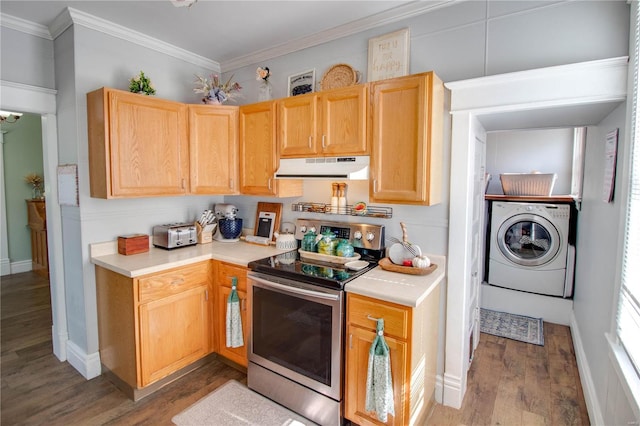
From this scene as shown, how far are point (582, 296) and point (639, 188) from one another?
1.86 meters

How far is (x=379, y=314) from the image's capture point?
6.07ft

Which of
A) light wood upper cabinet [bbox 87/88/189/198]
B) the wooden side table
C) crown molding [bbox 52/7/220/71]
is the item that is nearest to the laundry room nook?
light wood upper cabinet [bbox 87/88/189/198]

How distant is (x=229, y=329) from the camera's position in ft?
8.18

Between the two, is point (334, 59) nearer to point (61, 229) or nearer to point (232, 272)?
point (232, 272)

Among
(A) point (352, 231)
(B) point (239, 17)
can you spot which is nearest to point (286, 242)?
(A) point (352, 231)

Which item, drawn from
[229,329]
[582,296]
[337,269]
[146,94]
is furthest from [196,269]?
[582,296]

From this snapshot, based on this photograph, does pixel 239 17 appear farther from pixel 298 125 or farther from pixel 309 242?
pixel 309 242

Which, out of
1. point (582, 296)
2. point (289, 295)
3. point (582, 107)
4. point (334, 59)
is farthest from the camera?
point (582, 296)

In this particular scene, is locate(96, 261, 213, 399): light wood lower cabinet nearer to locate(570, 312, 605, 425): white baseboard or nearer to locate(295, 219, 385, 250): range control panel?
locate(295, 219, 385, 250): range control panel

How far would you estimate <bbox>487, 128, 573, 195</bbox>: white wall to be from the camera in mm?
4066

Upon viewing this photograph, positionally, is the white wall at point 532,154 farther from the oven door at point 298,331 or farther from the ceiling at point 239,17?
the oven door at point 298,331

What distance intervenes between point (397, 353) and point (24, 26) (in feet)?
11.4

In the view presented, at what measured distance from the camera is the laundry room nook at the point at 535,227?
3.64 m

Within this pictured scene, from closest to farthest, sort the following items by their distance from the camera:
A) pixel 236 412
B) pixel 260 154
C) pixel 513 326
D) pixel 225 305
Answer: pixel 236 412, pixel 225 305, pixel 260 154, pixel 513 326
